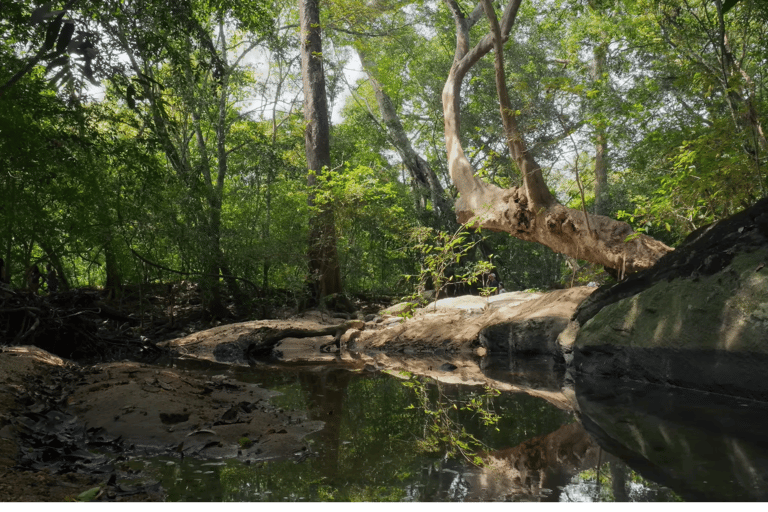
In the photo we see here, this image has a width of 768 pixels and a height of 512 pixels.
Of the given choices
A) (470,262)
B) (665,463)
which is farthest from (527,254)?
(665,463)

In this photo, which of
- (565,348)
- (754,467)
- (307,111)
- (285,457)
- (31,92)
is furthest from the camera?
(307,111)

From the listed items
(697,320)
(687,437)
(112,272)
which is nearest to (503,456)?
(687,437)

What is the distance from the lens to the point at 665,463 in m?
2.69

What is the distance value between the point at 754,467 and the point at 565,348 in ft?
15.4

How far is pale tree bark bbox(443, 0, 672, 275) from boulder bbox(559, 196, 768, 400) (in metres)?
2.29

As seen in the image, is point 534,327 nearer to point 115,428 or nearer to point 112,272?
point 115,428

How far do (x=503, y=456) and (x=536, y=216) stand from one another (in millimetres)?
7361

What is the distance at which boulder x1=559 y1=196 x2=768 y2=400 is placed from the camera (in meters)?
4.77

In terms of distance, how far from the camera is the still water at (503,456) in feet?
7.48

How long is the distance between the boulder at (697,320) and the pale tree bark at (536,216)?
229cm

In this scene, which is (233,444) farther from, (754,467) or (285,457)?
(754,467)

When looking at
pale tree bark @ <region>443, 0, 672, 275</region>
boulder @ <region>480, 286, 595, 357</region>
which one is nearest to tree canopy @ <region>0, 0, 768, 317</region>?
pale tree bark @ <region>443, 0, 672, 275</region>

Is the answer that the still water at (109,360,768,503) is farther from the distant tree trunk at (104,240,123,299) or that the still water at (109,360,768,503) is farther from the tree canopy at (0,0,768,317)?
the distant tree trunk at (104,240,123,299)

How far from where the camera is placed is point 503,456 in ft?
9.50
